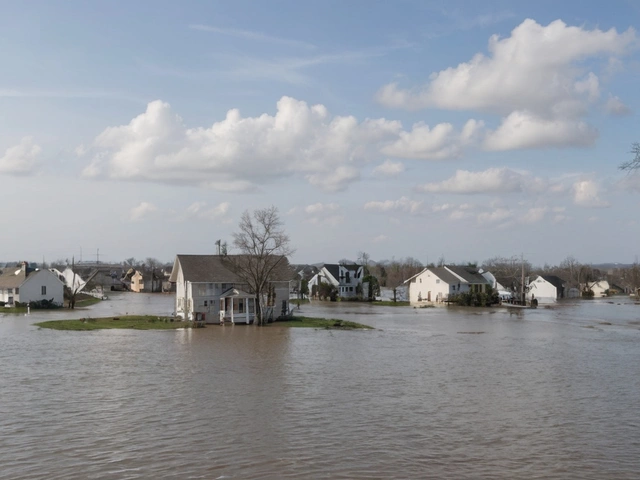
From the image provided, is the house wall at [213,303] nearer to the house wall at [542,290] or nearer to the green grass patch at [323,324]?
the green grass patch at [323,324]

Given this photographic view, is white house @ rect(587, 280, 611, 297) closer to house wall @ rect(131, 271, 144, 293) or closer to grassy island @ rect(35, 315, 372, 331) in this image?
house wall @ rect(131, 271, 144, 293)

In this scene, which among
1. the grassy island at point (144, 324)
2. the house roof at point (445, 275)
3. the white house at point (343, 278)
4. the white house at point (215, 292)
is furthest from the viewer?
the white house at point (343, 278)

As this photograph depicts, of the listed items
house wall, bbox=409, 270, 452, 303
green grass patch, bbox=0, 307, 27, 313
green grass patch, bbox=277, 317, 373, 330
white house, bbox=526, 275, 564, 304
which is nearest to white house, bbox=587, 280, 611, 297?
white house, bbox=526, 275, 564, 304

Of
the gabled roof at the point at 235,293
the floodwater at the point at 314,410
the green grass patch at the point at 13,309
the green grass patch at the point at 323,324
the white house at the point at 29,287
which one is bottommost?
the floodwater at the point at 314,410

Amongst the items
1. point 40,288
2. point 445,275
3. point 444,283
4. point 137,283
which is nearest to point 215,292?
point 40,288

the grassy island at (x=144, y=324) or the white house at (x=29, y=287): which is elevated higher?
the white house at (x=29, y=287)

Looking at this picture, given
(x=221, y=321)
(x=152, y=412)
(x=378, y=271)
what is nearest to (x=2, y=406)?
(x=152, y=412)

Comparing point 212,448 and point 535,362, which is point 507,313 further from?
point 212,448

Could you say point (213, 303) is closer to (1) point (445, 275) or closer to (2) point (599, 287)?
(1) point (445, 275)

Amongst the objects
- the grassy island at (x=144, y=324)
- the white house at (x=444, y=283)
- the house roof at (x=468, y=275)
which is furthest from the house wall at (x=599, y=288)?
the grassy island at (x=144, y=324)
